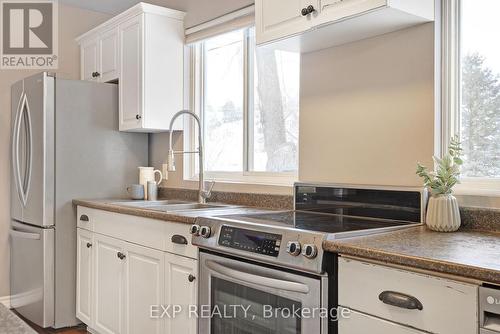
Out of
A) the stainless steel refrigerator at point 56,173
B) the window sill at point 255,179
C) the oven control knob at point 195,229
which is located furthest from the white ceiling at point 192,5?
the oven control knob at point 195,229

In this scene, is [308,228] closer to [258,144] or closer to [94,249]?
[258,144]

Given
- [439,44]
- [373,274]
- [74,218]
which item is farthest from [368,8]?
[74,218]

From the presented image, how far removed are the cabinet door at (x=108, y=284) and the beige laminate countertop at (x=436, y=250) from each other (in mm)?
1673

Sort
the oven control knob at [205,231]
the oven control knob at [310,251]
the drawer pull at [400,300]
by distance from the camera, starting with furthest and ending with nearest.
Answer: the oven control knob at [205,231], the oven control knob at [310,251], the drawer pull at [400,300]

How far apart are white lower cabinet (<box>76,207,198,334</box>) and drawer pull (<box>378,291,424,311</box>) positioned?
3.35ft

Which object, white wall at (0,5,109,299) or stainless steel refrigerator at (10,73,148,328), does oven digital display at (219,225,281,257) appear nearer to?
stainless steel refrigerator at (10,73,148,328)

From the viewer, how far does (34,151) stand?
3.23 meters

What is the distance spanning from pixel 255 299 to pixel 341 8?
1.18 metres

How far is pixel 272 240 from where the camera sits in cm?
163

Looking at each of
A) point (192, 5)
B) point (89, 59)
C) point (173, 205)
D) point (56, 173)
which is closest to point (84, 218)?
point (56, 173)

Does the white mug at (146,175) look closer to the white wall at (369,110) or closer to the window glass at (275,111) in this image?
the window glass at (275,111)

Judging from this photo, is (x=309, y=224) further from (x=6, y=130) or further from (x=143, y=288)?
(x=6, y=130)

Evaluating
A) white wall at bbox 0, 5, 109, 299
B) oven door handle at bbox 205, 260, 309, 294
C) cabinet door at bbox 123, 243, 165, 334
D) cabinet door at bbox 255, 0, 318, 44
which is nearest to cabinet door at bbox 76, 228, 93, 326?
cabinet door at bbox 123, 243, 165, 334

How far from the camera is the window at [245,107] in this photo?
9.02 feet
